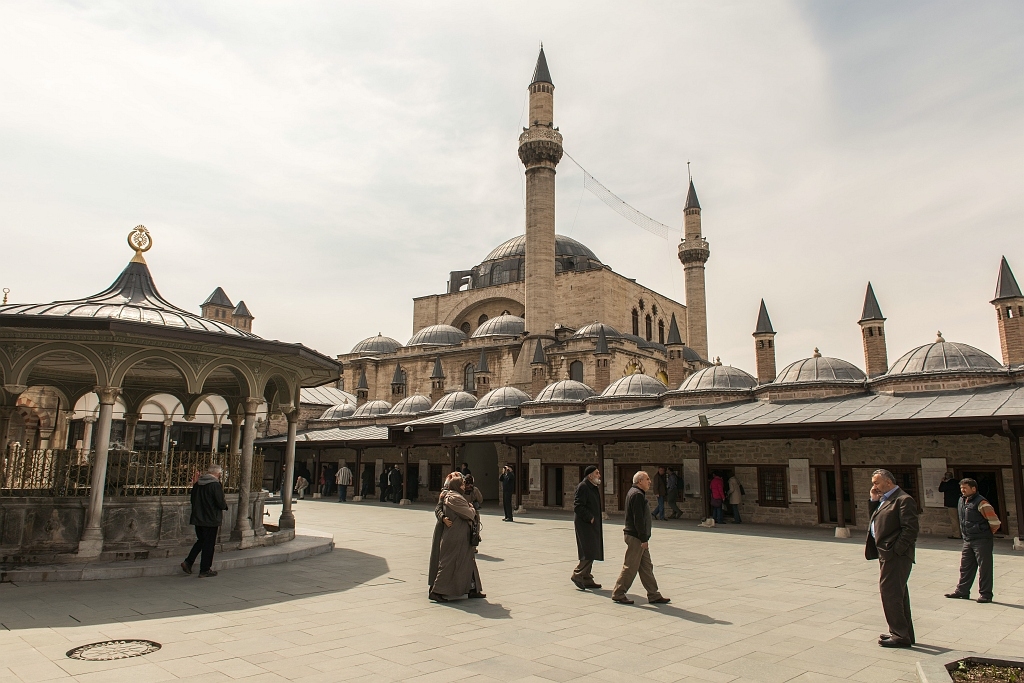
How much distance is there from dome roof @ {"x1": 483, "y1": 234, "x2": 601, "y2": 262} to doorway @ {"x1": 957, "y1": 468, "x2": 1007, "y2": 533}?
113ft

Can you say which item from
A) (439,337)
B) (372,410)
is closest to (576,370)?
(372,410)

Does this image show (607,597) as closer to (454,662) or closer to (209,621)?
(454,662)

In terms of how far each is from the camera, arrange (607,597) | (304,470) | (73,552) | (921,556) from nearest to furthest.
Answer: (607,597) < (73,552) < (921,556) < (304,470)

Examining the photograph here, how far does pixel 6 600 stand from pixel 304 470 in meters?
23.4

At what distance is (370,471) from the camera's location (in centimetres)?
2659

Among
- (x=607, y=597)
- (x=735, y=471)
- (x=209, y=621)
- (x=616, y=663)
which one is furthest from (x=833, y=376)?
(x=209, y=621)

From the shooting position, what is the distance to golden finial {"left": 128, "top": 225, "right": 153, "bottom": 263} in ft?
35.1

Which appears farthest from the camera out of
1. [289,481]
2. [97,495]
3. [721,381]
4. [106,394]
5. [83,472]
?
[721,381]

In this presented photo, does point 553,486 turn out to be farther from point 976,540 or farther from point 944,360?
point 976,540

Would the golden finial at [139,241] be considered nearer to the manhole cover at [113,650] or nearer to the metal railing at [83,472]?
the metal railing at [83,472]

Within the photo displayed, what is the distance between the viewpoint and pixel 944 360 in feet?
51.0

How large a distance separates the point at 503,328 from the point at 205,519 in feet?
107

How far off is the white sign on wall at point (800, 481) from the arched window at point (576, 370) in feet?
61.6

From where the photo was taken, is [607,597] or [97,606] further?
[607,597]
